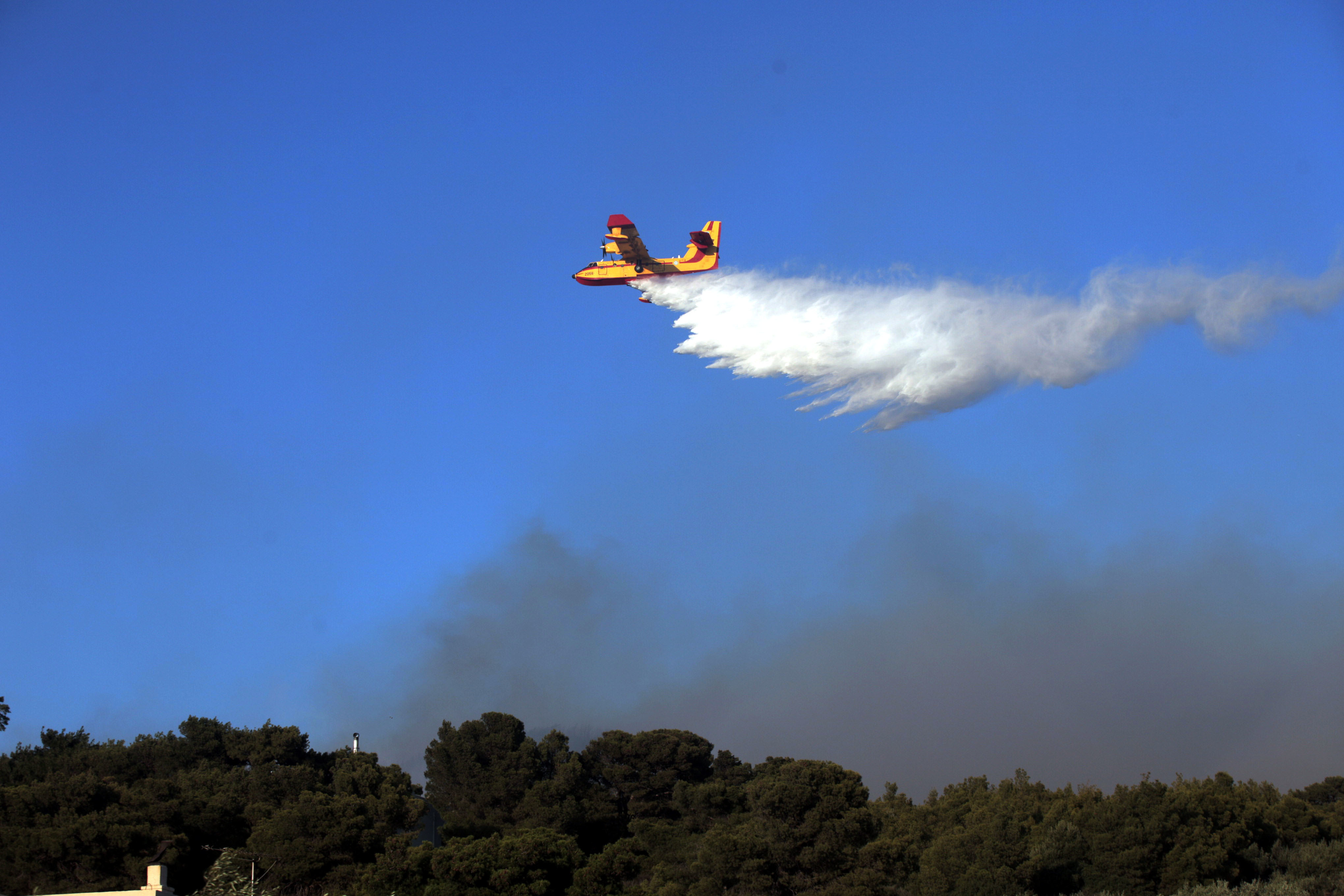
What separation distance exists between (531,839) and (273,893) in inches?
320

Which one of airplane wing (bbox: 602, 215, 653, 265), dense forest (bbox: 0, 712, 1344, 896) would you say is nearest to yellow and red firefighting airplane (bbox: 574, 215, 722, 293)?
airplane wing (bbox: 602, 215, 653, 265)

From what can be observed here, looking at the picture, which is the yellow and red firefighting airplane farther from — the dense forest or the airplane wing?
the dense forest

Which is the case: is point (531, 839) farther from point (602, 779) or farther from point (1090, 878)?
point (1090, 878)

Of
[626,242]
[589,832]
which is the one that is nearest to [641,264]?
[626,242]

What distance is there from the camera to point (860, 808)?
40.0 m

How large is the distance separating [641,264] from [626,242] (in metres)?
1.38

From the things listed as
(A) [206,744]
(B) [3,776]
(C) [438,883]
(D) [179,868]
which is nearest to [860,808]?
(C) [438,883]

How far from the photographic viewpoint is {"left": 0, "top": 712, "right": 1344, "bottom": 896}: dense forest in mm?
35719

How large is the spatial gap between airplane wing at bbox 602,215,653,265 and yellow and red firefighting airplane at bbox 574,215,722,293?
19 mm

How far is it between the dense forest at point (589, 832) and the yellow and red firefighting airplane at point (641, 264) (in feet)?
66.0

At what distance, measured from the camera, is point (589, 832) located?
49.5 m

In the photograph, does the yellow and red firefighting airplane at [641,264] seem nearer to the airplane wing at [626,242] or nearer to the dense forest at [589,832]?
the airplane wing at [626,242]

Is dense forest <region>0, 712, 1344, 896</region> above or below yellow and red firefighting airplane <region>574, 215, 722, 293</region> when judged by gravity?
below

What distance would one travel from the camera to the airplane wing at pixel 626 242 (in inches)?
1703
